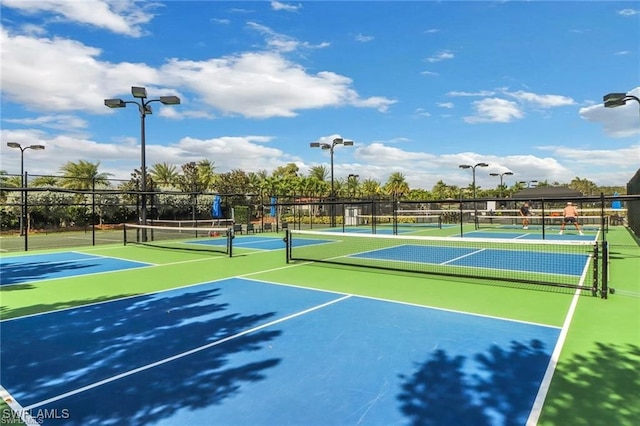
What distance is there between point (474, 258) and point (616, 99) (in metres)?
6.43

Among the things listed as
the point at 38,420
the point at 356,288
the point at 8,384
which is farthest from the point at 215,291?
the point at 38,420

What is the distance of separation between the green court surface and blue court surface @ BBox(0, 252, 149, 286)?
0.52 meters

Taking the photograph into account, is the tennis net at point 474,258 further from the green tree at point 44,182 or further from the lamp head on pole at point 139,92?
the green tree at point 44,182

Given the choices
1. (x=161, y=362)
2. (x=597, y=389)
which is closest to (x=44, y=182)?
(x=161, y=362)

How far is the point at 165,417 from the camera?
136 inches

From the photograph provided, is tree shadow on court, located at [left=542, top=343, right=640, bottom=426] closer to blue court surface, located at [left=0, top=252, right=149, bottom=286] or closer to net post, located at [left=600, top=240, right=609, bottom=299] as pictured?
net post, located at [left=600, top=240, right=609, bottom=299]

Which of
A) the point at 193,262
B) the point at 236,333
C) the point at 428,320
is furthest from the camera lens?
the point at 193,262

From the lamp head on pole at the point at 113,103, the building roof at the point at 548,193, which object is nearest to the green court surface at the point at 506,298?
the lamp head on pole at the point at 113,103

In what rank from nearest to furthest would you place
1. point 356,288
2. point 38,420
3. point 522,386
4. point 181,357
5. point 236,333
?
point 38,420
point 522,386
point 181,357
point 236,333
point 356,288

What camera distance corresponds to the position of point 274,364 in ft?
14.8

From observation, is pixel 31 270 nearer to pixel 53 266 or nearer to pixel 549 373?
pixel 53 266

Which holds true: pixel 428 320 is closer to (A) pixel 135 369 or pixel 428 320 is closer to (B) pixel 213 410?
(B) pixel 213 410

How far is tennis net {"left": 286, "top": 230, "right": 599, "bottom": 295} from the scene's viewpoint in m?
9.01

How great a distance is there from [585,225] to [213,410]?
3387 centimetres
